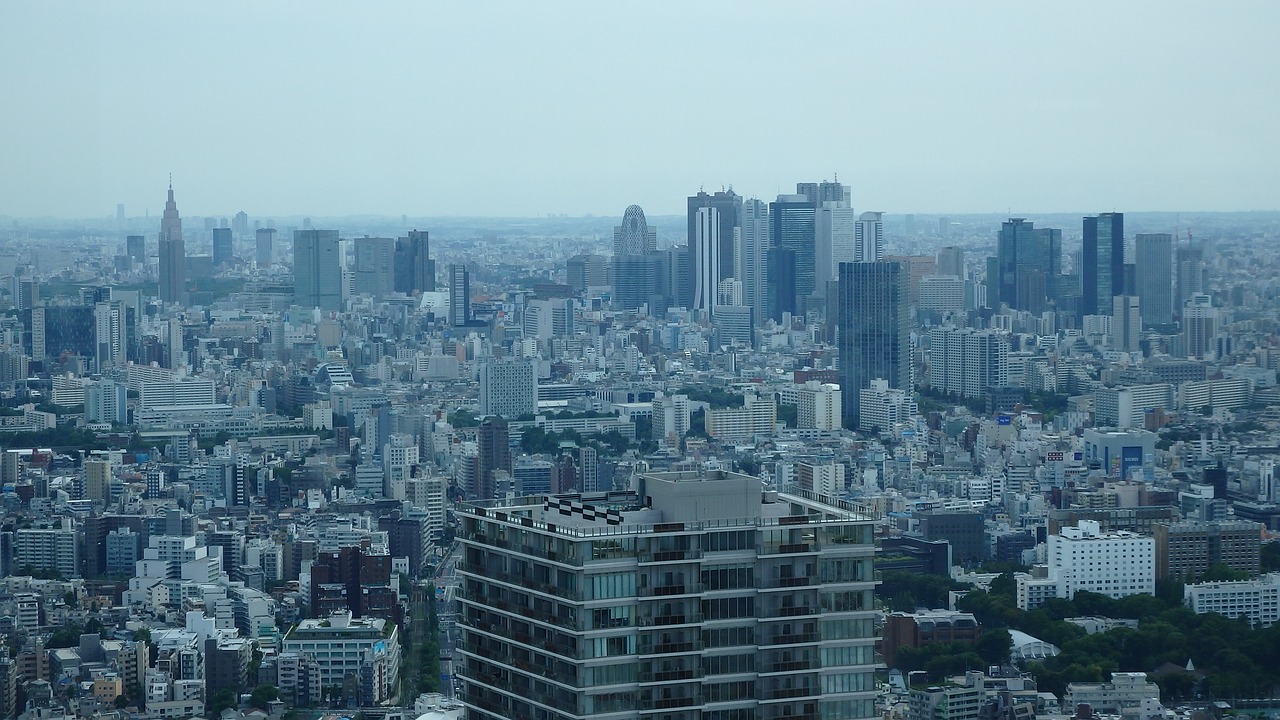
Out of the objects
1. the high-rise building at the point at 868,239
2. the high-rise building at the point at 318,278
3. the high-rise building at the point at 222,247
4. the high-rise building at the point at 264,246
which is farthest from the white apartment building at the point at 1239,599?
the high-rise building at the point at 318,278

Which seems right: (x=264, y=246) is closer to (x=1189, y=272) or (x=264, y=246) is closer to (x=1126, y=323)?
(x=1126, y=323)

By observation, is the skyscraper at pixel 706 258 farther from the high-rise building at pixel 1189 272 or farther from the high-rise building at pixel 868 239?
the high-rise building at pixel 1189 272

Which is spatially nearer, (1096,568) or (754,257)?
(1096,568)

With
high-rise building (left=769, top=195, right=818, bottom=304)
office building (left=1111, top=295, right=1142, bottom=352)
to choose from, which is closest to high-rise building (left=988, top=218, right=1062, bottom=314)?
office building (left=1111, top=295, right=1142, bottom=352)

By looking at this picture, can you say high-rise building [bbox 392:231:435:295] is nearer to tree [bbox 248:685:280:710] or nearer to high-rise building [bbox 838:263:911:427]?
high-rise building [bbox 838:263:911:427]

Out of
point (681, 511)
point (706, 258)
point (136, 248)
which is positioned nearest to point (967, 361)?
point (706, 258)

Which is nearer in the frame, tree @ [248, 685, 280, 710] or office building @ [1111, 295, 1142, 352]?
tree @ [248, 685, 280, 710]
